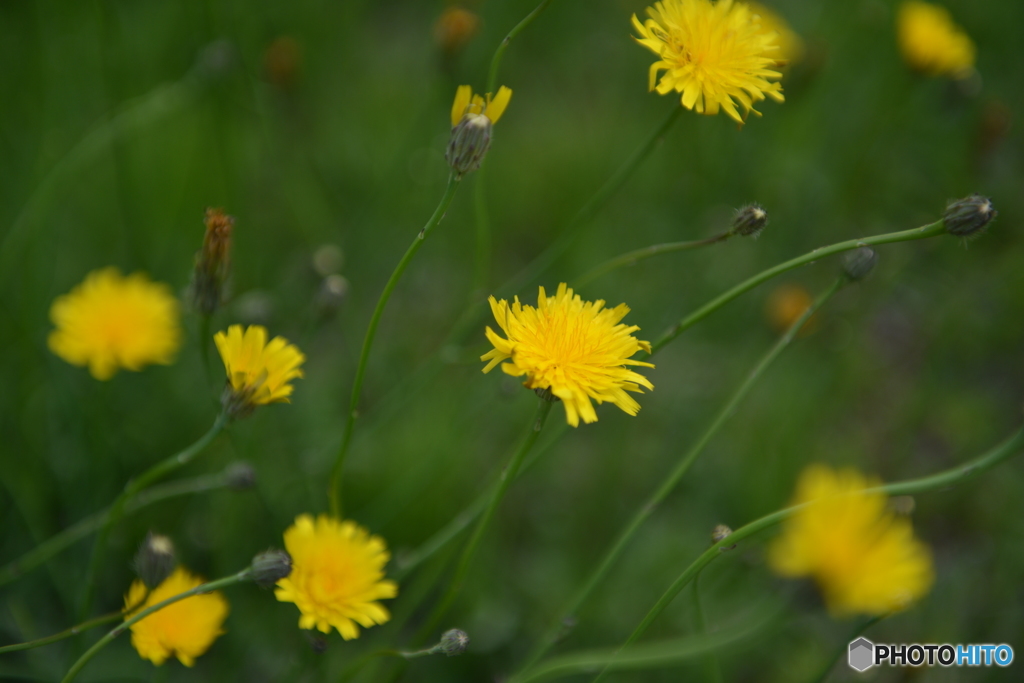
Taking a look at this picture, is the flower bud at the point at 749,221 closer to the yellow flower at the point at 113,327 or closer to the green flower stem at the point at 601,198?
the green flower stem at the point at 601,198

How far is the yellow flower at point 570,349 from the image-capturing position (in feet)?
3.32

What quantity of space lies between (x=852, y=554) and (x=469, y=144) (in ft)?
3.48

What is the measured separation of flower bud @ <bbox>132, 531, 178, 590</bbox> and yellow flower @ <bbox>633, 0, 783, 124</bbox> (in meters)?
1.08

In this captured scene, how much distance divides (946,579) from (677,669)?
0.91m

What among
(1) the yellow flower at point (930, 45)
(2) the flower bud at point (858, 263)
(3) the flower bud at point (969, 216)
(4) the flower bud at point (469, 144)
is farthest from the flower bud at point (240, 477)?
(1) the yellow flower at point (930, 45)

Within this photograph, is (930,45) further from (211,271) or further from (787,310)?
(211,271)

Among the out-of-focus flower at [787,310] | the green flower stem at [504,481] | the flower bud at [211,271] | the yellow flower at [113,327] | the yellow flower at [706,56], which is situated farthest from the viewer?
the out-of-focus flower at [787,310]

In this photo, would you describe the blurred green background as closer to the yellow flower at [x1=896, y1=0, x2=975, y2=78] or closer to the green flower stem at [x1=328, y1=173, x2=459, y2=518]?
the yellow flower at [x1=896, y1=0, x2=975, y2=78]

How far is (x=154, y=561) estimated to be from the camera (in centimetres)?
117

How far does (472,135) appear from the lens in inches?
41.6

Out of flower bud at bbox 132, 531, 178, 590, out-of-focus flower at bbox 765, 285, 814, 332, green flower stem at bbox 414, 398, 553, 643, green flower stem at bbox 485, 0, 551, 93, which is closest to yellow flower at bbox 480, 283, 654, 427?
green flower stem at bbox 414, 398, 553, 643

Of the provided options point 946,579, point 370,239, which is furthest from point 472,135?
point 946,579

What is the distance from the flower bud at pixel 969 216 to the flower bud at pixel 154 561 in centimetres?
135

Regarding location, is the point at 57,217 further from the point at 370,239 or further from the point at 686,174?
the point at 686,174
